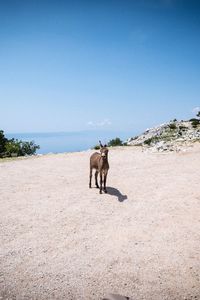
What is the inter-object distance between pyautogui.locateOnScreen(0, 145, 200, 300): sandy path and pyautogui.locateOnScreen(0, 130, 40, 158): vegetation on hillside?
1867 centimetres

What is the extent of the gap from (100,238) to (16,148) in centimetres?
2845

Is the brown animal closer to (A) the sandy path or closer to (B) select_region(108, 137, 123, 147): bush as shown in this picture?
(A) the sandy path

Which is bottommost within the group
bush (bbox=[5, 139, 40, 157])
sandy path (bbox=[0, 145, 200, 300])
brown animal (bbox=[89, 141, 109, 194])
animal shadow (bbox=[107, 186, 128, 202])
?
sandy path (bbox=[0, 145, 200, 300])

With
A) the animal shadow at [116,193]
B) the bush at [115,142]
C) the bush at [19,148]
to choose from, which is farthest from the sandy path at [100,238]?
the bush at [115,142]

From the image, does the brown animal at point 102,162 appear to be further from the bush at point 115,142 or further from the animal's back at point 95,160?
the bush at point 115,142

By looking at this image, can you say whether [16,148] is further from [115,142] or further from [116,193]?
[116,193]

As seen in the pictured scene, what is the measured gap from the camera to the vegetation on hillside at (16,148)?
35.0m

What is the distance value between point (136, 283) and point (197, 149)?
20692mm

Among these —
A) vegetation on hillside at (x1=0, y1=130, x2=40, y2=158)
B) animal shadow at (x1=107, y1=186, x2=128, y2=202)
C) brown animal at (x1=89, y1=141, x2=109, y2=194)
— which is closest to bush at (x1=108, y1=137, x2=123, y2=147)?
vegetation on hillside at (x1=0, y1=130, x2=40, y2=158)

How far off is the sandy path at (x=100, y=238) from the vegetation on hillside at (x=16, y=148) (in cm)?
1867

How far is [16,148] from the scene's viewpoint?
3528cm

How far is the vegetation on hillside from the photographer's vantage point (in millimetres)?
35031

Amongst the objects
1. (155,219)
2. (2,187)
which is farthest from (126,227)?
(2,187)

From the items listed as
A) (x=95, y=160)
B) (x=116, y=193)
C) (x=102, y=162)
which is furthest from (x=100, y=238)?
(x=95, y=160)
